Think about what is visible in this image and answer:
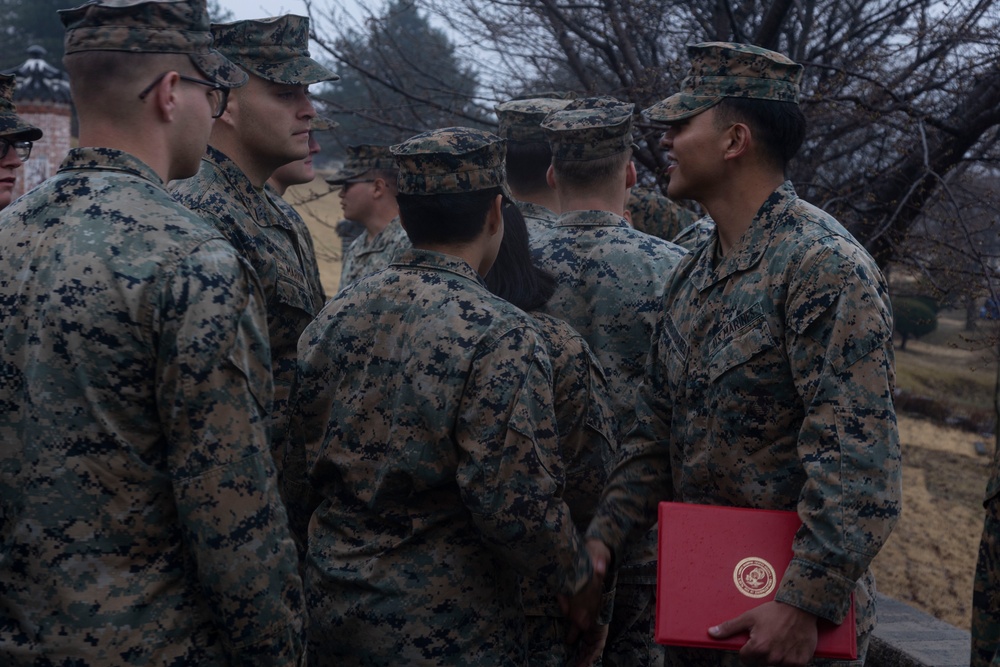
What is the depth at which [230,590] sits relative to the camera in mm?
2055

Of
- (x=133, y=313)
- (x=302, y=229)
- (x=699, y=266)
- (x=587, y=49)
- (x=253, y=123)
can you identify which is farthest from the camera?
(x=587, y=49)

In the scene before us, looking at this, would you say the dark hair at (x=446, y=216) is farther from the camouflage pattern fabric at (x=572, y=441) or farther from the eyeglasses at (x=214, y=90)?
the eyeglasses at (x=214, y=90)

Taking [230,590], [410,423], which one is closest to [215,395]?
[230,590]

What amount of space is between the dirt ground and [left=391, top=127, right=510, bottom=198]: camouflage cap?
5295 mm

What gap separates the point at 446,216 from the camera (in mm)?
2727

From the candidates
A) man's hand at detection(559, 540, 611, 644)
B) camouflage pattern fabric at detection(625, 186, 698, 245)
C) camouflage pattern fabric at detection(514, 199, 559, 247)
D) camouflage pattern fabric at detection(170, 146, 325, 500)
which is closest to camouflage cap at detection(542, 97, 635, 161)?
camouflage pattern fabric at detection(514, 199, 559, 247)

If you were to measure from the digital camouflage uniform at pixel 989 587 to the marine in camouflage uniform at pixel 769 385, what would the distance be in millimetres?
339

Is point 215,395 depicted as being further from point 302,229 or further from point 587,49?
point 587,49

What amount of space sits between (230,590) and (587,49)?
643 centimetres

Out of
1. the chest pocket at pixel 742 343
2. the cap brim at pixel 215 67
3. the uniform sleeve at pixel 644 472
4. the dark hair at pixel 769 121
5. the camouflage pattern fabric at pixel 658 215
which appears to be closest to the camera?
the cap brim at pixel 215 67

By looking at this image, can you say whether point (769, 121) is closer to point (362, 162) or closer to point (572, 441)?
point (572, 441)

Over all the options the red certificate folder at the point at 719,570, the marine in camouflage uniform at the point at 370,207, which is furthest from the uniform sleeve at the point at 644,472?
the marine in camouflage uniform at the point at 370,207

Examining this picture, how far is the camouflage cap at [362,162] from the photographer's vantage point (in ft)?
20.8

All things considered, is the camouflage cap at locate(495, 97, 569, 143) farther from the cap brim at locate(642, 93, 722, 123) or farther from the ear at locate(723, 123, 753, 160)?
the ear at locate(723, 123, 753, 160)
